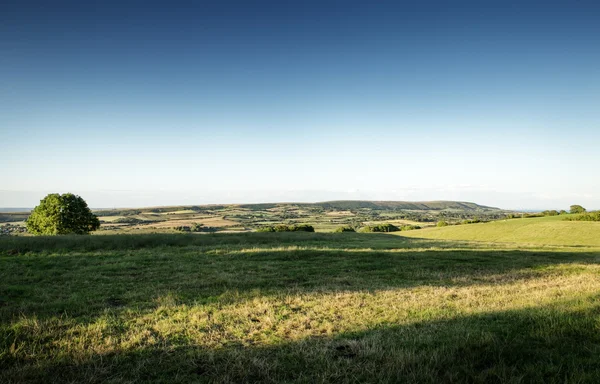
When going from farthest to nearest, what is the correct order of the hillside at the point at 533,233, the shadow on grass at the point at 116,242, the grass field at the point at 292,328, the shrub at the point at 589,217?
the shrub at the point at 589,217
the hillside at the point at 533,233
the shadow on grass at the point at 116,242
the grass field at the point at 292,328

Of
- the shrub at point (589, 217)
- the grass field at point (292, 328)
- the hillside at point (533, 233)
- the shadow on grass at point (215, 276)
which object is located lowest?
the hillside at point (533, 233)

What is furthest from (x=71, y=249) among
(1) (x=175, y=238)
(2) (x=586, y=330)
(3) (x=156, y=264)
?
(2) (x=586, y=330)

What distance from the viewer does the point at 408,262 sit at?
22.5 metres

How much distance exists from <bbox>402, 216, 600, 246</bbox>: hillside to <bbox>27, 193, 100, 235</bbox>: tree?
69642 millimetres

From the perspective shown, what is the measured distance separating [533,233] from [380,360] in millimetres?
70259

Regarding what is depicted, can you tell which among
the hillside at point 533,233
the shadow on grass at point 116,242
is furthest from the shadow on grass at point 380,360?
the hillside at point 533,233

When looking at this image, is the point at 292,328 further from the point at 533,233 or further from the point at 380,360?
the point at 533,233

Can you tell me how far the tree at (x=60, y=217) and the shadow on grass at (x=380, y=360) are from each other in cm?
6470

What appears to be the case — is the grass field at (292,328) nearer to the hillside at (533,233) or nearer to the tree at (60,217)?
the hillside at (533,233)

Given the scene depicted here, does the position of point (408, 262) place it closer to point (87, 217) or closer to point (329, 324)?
point (329, 324)

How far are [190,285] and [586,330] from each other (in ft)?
44.4

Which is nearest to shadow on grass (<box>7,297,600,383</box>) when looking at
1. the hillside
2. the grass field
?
the grass field

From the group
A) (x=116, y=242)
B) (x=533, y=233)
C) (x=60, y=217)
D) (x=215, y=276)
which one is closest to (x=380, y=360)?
(x=215, y=276)

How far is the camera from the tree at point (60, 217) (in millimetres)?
59281
